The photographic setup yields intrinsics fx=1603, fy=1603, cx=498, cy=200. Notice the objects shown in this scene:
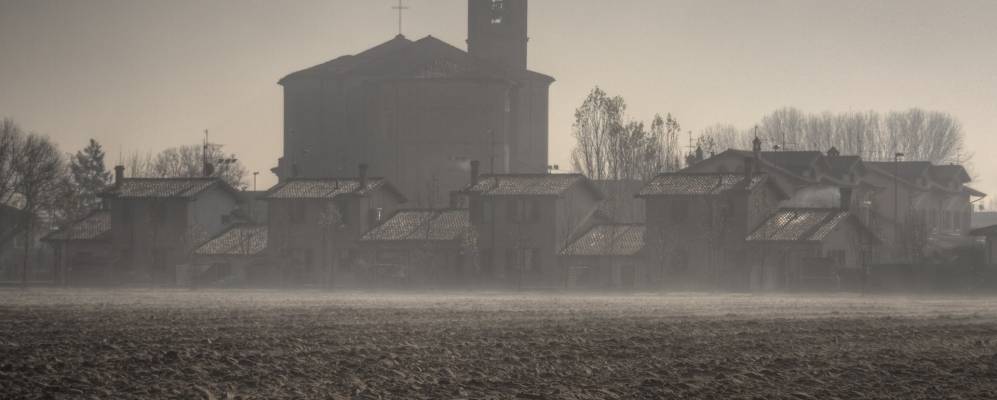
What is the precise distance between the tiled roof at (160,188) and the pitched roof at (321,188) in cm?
646

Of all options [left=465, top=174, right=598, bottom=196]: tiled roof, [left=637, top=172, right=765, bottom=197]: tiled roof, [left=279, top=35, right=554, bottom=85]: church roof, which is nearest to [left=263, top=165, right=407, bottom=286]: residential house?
[left=465, top=174, right=598, bottom=196]: tiled roof

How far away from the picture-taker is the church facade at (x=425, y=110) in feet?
378

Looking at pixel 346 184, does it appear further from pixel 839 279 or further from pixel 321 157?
pixel 839 279

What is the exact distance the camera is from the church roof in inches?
4528

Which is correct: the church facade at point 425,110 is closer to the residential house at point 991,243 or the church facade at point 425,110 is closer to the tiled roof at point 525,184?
the tiled roof at point 525,184

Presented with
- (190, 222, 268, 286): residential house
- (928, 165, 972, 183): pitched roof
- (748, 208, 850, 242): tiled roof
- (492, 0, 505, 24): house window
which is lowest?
(190, 222, 268, 286): residential house

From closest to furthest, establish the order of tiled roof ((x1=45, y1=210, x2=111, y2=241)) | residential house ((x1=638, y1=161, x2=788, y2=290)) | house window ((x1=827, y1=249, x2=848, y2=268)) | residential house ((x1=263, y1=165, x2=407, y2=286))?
house window ((x1=827, y1=249, x2=848, y2=268)) → residential house ((x1=638, y1=161, x2=788, y2=290)) → residential house ((x1=263, y1=165, x2=407, y2=286)) → tiled roof ((x1=45, y1=210, x2=111, y2=241))

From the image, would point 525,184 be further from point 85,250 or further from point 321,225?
point 85,250

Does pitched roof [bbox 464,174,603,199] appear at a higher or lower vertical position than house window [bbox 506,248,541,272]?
higher

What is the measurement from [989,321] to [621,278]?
136 ft

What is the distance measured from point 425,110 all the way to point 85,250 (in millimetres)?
26583

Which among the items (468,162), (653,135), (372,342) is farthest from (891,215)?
(372,342)

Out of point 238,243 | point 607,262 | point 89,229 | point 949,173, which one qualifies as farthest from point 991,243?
point 89,229

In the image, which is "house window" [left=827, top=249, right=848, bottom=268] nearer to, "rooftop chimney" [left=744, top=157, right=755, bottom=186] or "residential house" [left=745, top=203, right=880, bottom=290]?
"residential house" [left=745, top=203, right=880, bottom=290]
